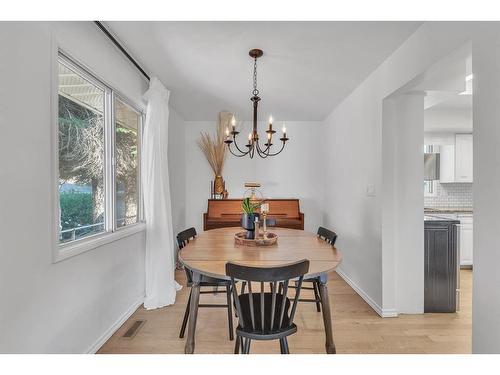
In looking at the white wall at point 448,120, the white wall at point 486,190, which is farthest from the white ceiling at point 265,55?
the white wall at point 448,120

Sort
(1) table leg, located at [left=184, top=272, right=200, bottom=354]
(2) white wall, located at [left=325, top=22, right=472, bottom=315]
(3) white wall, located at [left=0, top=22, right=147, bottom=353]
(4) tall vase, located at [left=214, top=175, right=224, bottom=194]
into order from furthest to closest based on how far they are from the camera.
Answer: (4) tall vase, located at [left=214, top=175, right=224, bottom=194]
(2) white wall, located at [left=325, top=22, right=472, bottom=315]
(1) table leg, located at [left=184, top=272, right=200, bottom=354]
(3) white wall, located at [left=0, top=22, right=147, bottom=353]

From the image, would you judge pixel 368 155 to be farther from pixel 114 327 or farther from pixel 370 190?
pixel 114 327

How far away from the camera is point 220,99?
11.4 ft

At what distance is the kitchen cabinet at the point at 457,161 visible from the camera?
13.9 ft

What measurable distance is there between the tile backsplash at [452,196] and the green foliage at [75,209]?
4.91 meters

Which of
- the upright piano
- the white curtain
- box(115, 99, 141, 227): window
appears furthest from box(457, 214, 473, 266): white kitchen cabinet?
box(115, 99, 141, 227): window

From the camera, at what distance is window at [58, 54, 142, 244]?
176cm

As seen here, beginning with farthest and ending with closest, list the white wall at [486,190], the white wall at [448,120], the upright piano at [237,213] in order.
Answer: the upright piano at [237,213] < the white wall at [448,120] < the white wall at [486,190]

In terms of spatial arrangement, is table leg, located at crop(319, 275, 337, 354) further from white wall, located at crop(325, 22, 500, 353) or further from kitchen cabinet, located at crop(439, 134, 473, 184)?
kitchen cabinet, located at crop(439, 134, 473, 184)

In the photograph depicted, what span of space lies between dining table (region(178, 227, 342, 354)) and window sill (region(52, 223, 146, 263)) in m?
0.60

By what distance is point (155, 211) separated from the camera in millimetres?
2707

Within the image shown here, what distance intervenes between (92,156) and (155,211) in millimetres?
830

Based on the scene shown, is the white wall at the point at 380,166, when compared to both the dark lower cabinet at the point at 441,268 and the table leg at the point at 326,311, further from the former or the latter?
the table leg at the point at 326,311
